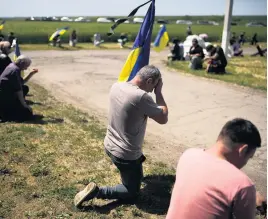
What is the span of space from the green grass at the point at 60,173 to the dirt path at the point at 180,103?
1.01 meters

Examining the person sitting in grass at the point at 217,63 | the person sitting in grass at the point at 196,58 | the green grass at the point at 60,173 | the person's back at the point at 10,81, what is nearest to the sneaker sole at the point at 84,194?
the green grass at the point at 60,173

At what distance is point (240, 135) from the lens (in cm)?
222

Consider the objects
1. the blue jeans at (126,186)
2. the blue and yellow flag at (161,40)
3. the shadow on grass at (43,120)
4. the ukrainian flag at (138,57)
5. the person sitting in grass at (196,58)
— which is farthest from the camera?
the blue and yellow flag at (161,40)

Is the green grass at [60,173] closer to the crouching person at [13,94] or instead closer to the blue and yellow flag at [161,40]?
the crouching person at [13,94]

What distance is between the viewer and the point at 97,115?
28.5ft

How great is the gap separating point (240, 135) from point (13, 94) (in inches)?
229

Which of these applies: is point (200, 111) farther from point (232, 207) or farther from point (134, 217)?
point (232, 207)

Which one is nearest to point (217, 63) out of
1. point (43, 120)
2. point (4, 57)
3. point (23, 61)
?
point (43, 120)

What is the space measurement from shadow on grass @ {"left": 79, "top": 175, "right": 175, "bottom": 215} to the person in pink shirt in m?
1.98

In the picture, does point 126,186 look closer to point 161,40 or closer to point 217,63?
point 217,63

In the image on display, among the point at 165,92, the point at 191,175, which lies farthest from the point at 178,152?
the point at 165,92

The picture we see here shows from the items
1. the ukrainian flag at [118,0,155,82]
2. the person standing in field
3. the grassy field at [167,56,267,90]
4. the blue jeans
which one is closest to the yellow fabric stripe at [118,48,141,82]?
the ukrainian flag at [118,0,155,82]

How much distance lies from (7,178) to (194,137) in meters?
3.91

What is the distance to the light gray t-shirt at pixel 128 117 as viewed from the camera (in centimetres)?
388
